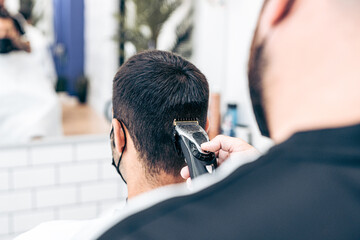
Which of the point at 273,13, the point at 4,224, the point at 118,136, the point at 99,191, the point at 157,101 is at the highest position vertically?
the point at 273,13

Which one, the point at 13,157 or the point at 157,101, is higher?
the point at 157,101

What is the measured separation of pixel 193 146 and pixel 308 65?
1.26 ft

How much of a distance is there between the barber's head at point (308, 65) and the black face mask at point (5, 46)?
5.84 ft

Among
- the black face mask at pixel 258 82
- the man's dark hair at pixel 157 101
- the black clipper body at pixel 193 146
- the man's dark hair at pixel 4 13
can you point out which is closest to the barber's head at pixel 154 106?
the man's dark hair at pixel 157 101

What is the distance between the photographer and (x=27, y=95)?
6.19 ft

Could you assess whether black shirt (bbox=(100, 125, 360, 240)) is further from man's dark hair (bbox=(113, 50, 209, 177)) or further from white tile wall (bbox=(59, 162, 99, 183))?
white tile wall (bbox=(59, 162, 99, 183))

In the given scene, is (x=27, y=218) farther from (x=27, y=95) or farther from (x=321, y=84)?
(x=321, y=84)

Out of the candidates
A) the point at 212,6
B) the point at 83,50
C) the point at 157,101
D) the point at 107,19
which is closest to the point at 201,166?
the point at 157,101

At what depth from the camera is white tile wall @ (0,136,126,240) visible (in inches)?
75.1

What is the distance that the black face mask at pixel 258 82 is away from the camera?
1.00 ft

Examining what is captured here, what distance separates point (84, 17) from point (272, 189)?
5.79ft

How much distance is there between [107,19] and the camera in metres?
1.92

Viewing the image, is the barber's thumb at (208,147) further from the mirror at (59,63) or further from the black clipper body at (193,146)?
the mirror at (59,63)

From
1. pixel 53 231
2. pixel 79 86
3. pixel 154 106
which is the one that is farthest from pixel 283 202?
pixel 79 86
